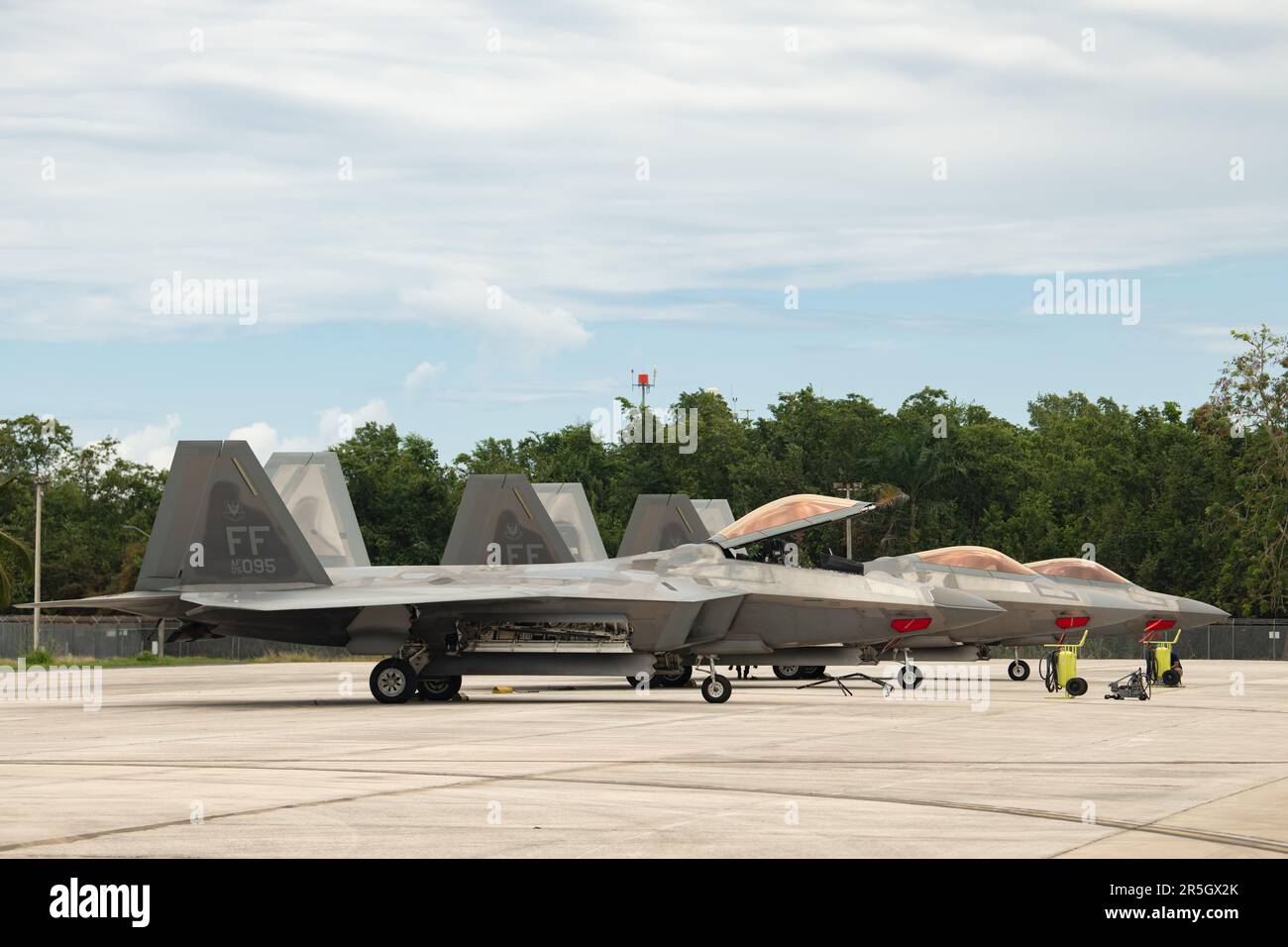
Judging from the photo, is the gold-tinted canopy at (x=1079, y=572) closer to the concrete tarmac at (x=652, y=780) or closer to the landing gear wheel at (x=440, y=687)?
the concrete tarmac at (x=652, y=780)

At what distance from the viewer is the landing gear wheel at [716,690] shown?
23.9 m

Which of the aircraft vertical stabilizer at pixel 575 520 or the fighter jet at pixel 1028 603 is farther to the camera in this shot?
the aircraft vertical stabilizer at pixel 575 520

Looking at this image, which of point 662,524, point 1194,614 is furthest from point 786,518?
point 662,524

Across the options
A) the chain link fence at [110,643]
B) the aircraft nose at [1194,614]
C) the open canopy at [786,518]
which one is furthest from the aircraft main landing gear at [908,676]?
the chain link fence at [110,643]

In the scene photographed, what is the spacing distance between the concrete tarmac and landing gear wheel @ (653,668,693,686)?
5274 mm

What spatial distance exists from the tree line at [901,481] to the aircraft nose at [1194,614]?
35022mm

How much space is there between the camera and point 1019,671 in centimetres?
3353

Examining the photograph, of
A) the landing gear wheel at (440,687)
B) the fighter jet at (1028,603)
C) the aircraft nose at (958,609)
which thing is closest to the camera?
the landing gear wheel at (440,687)

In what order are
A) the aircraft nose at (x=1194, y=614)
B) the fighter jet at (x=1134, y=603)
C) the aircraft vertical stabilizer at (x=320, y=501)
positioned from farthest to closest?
the aircraft vertical stabilizer at (x=320, y=501) < the aircraft nose at (x=1194, y=614) < the fighter jet at (x=1134, y=603)

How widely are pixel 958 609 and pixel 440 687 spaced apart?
9070 mm

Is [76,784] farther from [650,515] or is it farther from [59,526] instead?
[59,526]

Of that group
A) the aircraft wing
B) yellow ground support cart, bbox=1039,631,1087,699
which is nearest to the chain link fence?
the aircraft wing

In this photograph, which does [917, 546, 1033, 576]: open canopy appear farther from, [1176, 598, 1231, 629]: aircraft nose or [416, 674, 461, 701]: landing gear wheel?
[416, 674, 461, 701]: landing gear wheel

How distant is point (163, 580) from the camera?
26.1m
